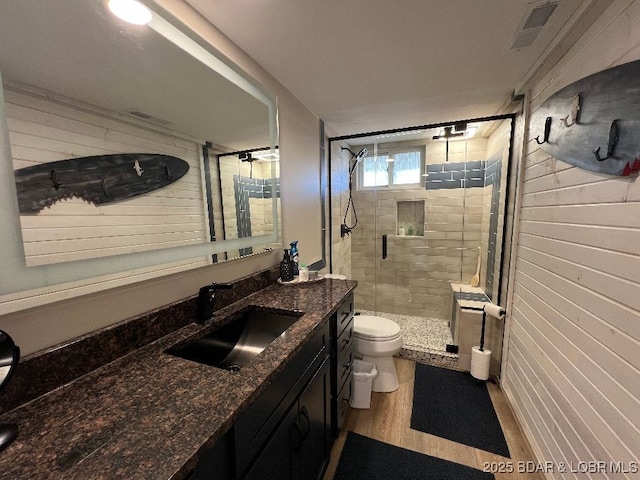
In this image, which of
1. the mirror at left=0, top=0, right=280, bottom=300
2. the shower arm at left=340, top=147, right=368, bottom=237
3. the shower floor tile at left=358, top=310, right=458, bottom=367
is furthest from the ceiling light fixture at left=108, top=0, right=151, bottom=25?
the shower floor tile at left=358, top=310, right=458, bottom=367

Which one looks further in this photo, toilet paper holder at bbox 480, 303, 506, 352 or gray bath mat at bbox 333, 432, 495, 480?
toilet paper holder at bbox 480, 303, 506, 352

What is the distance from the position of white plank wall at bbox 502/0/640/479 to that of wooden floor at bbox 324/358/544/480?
104 millimetres

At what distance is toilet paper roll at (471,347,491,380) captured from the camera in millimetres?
2094

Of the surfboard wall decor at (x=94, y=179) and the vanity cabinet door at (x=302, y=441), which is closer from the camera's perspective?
the surfboard wall decor at (x=94, y=179)

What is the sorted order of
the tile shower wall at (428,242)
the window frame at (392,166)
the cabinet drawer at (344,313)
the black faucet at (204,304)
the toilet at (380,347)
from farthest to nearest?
the window frame at (392,166), the tile shower wall at (428,242), the toilet at (380,347), the cabinet drawer at (344,313), the black faucet at (204,304)

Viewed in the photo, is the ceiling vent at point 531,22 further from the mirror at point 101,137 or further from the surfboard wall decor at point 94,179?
the surfboard wall decor at point 94,179

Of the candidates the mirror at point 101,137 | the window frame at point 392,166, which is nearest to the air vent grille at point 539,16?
the mirror at point 101,137

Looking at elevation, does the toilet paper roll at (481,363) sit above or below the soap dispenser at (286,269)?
below

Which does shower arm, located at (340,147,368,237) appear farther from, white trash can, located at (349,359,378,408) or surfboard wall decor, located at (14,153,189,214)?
surfboard wall decor, located at (14,153,189,214)

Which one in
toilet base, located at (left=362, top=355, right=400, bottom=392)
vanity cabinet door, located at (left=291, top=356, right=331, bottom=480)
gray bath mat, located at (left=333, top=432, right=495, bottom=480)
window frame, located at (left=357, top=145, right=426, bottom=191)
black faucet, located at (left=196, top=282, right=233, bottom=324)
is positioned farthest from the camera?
window frame, located at (left=357, top=145, right=426, bottom=191)

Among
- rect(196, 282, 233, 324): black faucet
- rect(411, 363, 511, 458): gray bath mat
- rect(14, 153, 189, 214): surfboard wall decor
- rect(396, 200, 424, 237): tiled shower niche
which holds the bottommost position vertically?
rect(411, 363, 511, 458): gray bath mat

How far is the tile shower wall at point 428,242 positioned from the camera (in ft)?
9.91

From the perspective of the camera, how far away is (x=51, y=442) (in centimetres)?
56

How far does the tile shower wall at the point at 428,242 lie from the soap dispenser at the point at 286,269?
1850 mm
